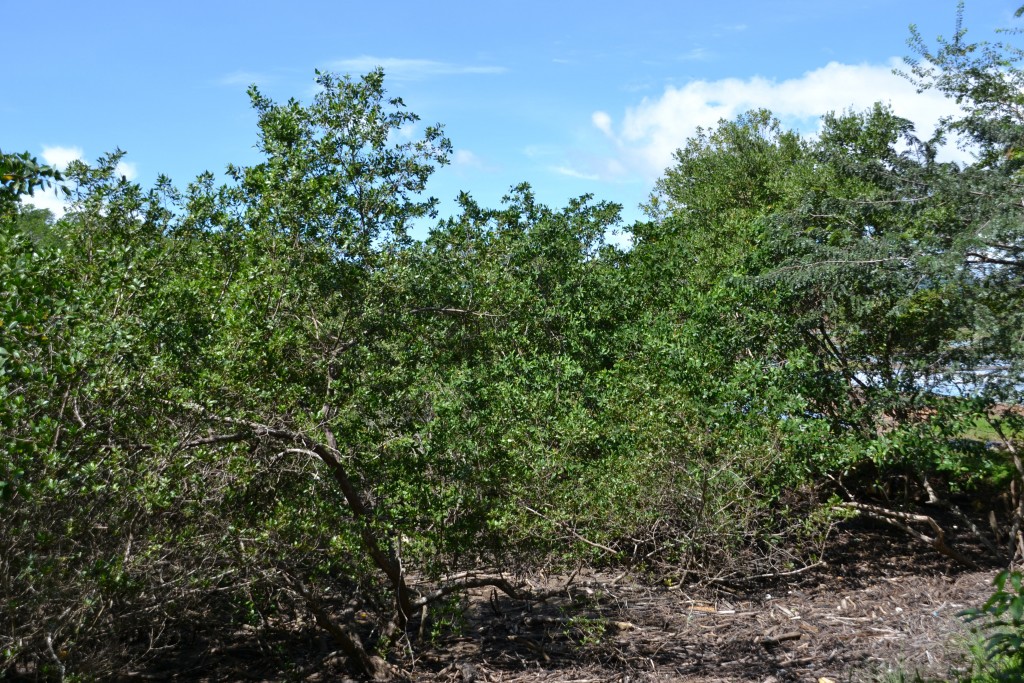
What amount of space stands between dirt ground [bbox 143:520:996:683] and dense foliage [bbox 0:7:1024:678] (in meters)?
0.35

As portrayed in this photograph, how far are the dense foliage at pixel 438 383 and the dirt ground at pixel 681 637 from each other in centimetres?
35

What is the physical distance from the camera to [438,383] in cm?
823

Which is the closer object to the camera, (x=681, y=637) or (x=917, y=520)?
(x=681, y=637)

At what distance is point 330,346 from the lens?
7449 millimetres

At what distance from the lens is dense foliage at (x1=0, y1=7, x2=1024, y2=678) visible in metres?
5.52

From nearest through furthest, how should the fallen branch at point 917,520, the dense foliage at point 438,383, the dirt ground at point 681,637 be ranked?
1. the dense foliage at point 438,383
2. the dirt ground at point 681,637
3. the fallen branch at point 917,520

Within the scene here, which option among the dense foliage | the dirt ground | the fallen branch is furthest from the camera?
the fallen branch

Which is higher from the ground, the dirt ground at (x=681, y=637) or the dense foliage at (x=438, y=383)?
the dense foliage at (x=438, y=383)

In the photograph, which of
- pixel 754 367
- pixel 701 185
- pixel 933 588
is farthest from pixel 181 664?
pixel 701 185

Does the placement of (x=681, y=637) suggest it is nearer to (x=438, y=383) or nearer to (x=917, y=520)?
(x=438, y=383)

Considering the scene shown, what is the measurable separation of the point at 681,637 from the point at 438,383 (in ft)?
11.2

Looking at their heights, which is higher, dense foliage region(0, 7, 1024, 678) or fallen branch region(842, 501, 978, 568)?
dense foliage region(0, 7, 1024, 678)

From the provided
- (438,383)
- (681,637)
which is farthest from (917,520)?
(438,383)

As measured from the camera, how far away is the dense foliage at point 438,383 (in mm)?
5516
